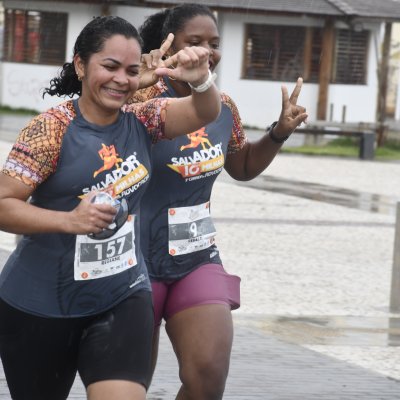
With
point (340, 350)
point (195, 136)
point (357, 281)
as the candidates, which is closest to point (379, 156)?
point (357, 281)

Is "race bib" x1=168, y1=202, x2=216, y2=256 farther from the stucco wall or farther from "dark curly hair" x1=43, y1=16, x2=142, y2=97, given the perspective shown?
the stucco wall

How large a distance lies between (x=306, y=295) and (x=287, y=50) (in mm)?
28356

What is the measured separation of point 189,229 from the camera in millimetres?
4949

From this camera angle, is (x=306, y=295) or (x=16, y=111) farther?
(x=16, y=111)

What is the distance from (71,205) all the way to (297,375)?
3.14m

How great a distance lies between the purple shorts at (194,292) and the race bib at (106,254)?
0.63 metres

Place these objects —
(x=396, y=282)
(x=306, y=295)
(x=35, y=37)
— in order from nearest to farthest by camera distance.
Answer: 1. (x=396, y=282)
2. (x=306, y=295)
3. (x=35, y=37)

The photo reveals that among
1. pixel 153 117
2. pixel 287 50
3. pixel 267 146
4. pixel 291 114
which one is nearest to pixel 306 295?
pixel 267 146

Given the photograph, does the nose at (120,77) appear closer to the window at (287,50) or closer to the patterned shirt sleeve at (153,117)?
the patterned shirt sleeve at (153,117)

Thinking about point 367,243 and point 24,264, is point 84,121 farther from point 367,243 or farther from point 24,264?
point 367,243

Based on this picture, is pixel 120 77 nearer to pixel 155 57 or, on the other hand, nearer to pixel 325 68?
pixel 155 57

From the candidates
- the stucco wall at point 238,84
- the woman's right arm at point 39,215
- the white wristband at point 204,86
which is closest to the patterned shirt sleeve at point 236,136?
the white wristband at point 204,86

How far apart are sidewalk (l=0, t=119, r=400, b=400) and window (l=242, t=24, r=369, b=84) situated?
1862 centimetres

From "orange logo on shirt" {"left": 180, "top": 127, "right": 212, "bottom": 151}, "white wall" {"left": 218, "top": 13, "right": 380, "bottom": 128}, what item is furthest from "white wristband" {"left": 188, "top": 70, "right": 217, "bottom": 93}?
"white wall" {"left": 218, "top": 13, "right": 380, "bottom": 128}
